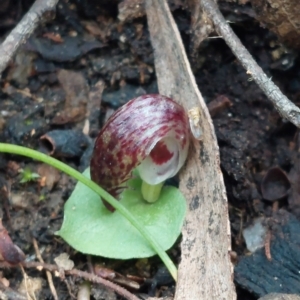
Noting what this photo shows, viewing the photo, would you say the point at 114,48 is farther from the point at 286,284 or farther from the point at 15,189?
the point at 286,284

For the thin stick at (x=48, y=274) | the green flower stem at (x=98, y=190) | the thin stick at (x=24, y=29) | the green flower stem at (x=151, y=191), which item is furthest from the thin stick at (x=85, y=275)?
the thin stick at (x=24, y=29)

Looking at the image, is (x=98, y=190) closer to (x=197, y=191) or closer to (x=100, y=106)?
(x=197, y=191)

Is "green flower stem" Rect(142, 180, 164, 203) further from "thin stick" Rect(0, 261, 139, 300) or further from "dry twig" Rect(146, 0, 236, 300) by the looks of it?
"thin stick" Rect(0, 261, 139, 300)

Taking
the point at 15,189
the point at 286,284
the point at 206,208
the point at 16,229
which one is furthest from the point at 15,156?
the point at 286,284

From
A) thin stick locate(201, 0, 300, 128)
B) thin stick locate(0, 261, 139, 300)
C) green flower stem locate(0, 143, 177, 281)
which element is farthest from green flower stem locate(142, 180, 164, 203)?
thin stick locate(201, 0, 300, 128)

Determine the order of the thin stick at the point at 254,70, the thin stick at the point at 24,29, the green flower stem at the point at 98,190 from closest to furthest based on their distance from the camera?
the thin stick at the point at 254,70
the green flower stem at the point at 98,190
the thin stick at the point at 24,29

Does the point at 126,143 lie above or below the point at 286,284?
above

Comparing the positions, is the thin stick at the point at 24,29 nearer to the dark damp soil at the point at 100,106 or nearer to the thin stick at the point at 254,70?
the dark damp soil at the point at 100,106

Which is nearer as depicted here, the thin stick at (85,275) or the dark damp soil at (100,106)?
the thin stick at (85,275)
